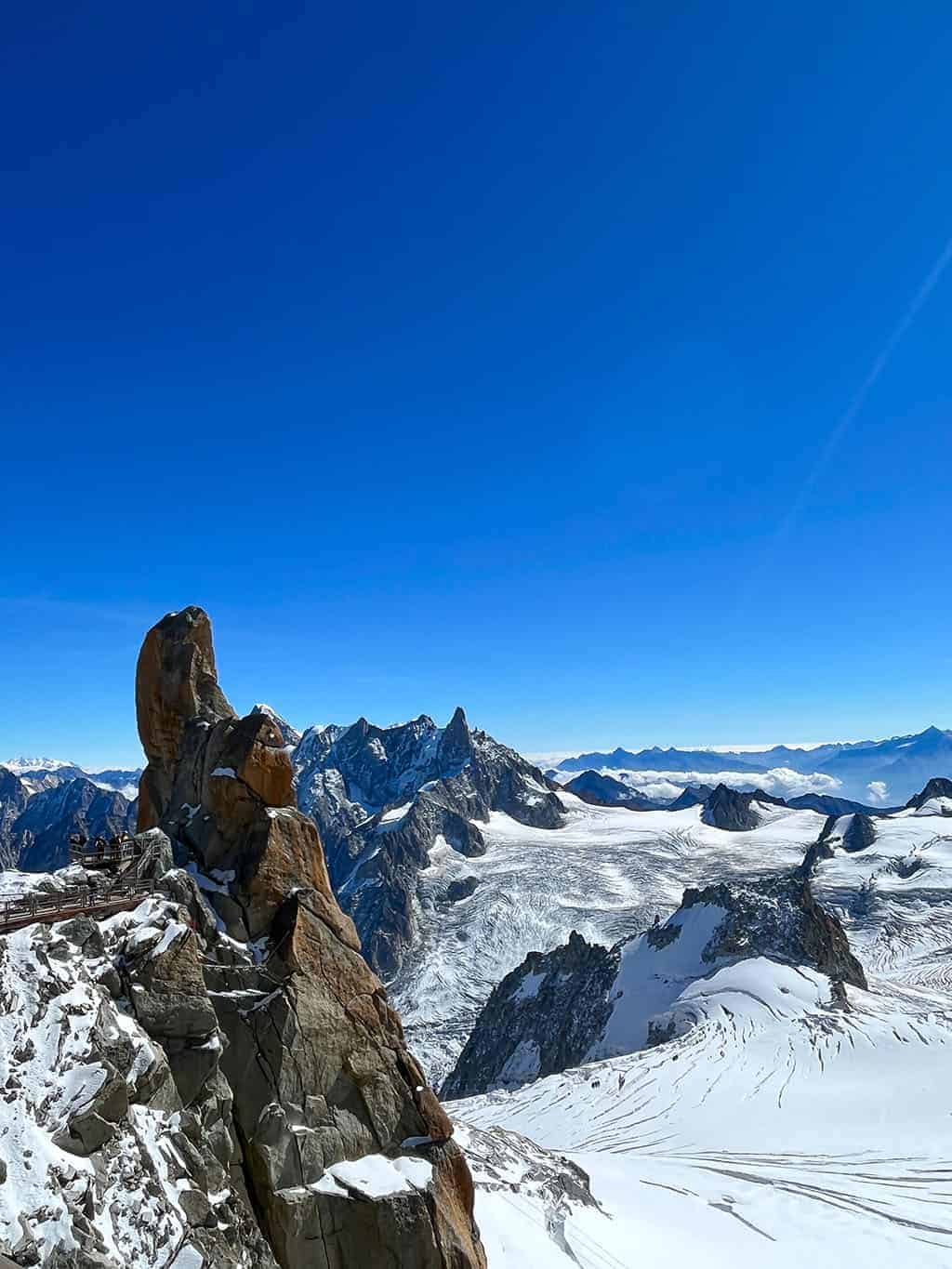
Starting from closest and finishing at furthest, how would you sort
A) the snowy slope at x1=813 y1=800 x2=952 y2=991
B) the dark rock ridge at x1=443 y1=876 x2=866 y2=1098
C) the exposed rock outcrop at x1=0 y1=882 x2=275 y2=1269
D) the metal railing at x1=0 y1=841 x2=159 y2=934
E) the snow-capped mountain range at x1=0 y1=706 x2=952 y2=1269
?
the exposed rock outcrop at x1=0 y1=882 x2=275 y2=1269, the metal railing at x1=0 y1=841 x2=159 y2=934, the snow-capped mountain range at x1=0 y1=706 x2=952 y2=1269, the dark rock ridge at x1=443 y1=876 x2=866 y2=1098, the snowy slope at x1=813 y1=800 x2=952 y2=991

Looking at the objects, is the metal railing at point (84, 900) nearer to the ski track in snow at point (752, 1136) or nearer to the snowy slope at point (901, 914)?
the ski track in snow at point (752, 1136)

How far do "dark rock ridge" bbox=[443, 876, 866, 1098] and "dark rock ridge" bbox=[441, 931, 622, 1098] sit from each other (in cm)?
18

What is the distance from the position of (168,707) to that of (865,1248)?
153 ft

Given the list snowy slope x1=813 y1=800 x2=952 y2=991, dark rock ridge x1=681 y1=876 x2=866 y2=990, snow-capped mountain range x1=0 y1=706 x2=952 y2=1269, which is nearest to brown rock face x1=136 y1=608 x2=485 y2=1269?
snow-capped mountain range x1=0 y1=706 x2=952 y2=1269

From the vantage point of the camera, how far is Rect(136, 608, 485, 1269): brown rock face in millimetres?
19188

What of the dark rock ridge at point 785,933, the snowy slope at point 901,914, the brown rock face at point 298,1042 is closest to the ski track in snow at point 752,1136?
the dark rock ridge at point 785,933

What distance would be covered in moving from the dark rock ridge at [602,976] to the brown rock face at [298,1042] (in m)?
75.9

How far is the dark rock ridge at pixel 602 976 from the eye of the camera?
3841 inches

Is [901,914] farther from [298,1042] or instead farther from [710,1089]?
[298,1042]

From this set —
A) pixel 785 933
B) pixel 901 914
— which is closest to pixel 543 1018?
pixel 785 933

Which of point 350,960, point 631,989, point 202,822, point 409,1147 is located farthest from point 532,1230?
point 631,989

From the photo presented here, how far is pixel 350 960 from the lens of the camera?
79.1 ft

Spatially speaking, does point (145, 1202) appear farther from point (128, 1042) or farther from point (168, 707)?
point (168, 707)

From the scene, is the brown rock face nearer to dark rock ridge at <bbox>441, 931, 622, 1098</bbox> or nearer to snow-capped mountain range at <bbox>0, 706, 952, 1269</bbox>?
snow-capped mountain range at <bbox>0, 706, 952, 1269</bbox>
